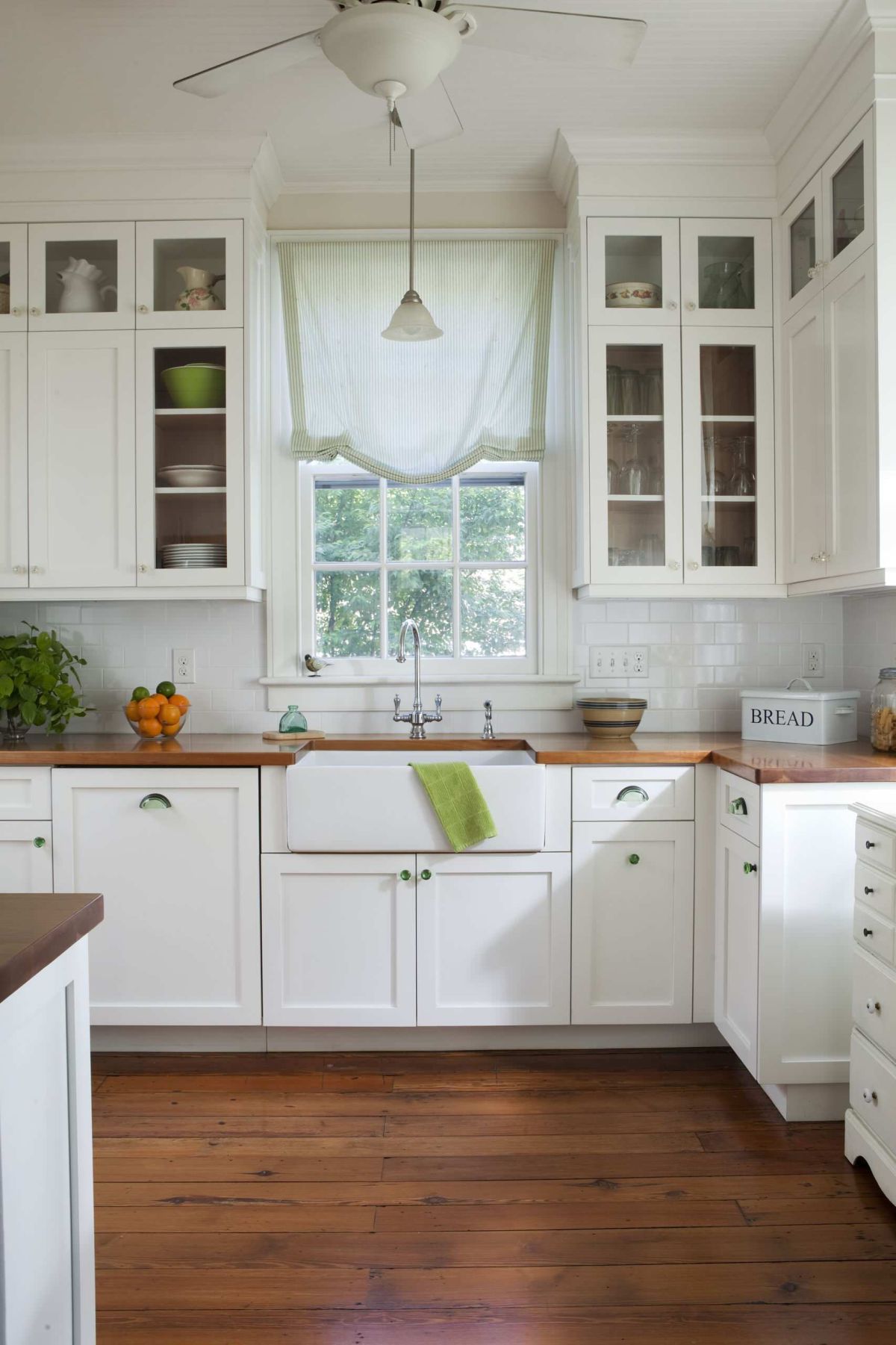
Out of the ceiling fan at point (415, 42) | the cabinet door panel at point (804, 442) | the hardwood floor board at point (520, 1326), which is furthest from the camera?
the cabinet door panel at point (804, 442)

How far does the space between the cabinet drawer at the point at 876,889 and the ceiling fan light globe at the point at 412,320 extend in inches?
68.8

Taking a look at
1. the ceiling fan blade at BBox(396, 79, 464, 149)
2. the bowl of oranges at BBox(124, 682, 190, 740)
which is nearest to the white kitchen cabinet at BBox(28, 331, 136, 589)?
the bowl of oranges at BBox(124, 682, 190, 740)

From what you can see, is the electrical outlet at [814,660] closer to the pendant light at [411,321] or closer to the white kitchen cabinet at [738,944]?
the white kitchen cabinet at [738,944]

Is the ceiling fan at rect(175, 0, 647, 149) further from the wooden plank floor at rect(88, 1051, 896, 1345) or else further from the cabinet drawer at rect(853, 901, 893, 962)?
the wooden plank floor at rect(88, 1051, 896, 1345)

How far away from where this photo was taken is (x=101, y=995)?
275cm

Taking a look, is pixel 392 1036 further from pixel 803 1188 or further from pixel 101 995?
pixel 803 1188

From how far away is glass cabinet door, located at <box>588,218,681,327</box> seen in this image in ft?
9.75

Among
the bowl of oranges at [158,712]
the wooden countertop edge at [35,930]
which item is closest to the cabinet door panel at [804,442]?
the bowl of oranges at [158,712]

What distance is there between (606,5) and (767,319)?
1.04 m

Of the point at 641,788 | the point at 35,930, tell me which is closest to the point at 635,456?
the point at 641,788

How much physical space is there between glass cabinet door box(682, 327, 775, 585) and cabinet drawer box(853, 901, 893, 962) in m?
1.20

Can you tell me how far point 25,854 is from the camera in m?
2.74

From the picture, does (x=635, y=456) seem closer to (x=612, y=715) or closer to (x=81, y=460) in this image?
(x=612, y=715)

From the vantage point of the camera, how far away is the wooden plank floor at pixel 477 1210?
1703 millimetres
